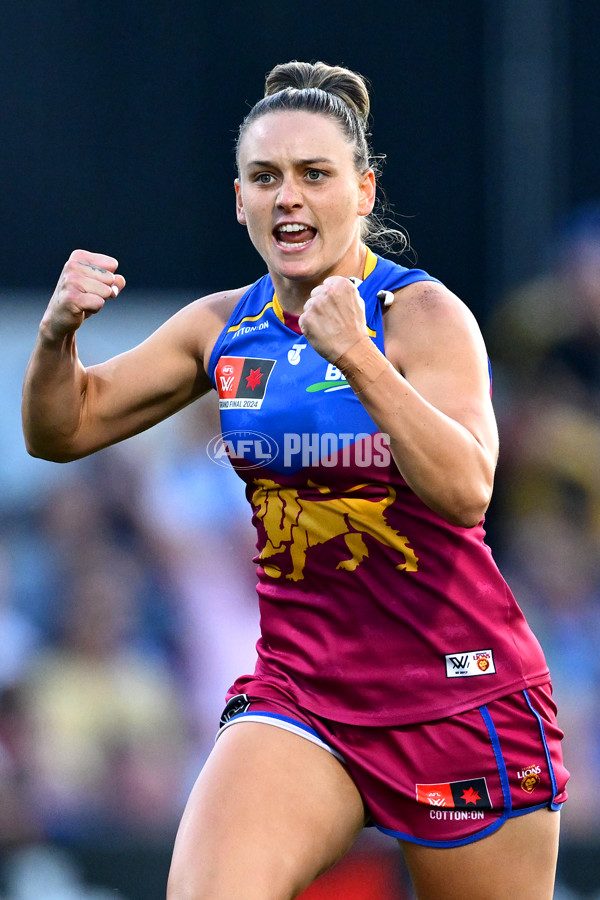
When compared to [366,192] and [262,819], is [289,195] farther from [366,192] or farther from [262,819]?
[262,819]

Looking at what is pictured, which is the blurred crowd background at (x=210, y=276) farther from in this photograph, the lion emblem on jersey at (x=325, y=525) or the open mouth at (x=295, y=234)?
the open mouth at (x=295, y=234)

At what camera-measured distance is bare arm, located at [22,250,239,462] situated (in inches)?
116

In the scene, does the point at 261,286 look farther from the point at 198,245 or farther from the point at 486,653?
the point at 198,245

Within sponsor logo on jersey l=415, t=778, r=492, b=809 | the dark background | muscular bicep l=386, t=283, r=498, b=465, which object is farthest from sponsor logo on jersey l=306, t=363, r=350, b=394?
the dark background

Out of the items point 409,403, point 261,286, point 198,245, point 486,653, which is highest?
point 198,245

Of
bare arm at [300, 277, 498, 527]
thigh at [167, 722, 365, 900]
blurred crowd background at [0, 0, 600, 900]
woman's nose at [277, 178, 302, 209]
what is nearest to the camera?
bare arm at [300, 277, 498, 527]

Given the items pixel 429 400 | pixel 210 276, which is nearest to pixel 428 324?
pixel 429 400

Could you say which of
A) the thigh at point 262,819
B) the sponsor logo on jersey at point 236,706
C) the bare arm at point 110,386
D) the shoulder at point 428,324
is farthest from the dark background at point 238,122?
the thigh at point 262,819

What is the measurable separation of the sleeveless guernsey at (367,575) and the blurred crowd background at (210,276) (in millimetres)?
2082

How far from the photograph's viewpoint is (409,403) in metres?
2.35

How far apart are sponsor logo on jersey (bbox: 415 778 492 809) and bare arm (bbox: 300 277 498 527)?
609mm

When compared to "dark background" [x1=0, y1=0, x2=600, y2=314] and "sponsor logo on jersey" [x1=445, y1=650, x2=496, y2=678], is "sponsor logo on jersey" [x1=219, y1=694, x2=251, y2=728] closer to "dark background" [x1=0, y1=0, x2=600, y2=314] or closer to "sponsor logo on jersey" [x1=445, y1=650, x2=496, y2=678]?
"sponsor logo on jersey" [x1=445, y1=650, x2=496, y2=678]

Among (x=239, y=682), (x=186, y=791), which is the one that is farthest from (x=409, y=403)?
(x=186, y=791)

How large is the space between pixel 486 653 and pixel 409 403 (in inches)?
26.7
